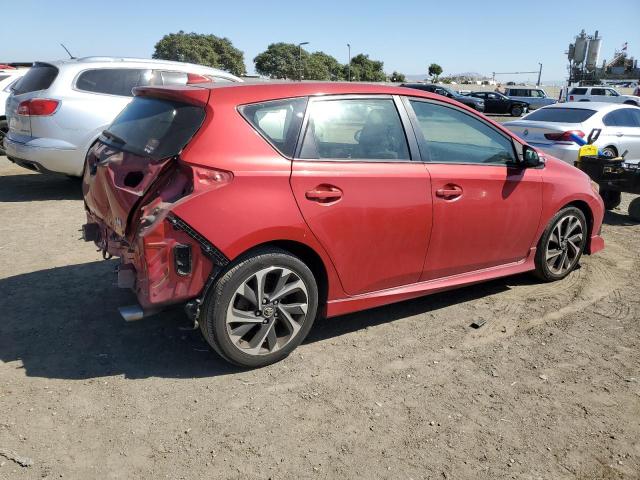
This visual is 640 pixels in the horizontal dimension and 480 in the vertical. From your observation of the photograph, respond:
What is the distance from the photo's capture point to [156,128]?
329 cm

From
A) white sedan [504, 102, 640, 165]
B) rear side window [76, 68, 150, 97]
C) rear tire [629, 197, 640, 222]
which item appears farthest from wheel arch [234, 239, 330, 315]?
white sedan [504, 102, 640, 165]

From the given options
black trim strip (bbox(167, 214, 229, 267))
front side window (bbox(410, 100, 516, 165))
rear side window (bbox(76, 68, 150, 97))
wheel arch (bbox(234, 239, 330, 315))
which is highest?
rear side window (bbox(76, 68, 150, 97))

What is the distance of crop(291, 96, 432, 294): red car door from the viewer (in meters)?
3.34

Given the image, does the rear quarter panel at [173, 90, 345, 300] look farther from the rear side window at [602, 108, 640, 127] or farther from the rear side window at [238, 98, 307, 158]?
the rear side window at [602, 108, 640, 127]

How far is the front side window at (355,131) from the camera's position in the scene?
340 centimetres

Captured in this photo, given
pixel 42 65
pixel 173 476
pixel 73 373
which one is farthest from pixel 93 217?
pixel 42 65

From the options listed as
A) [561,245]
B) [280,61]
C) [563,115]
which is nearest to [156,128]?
[561,245]

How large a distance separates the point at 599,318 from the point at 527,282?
82 centimetres

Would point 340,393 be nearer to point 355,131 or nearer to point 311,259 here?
point 311,259

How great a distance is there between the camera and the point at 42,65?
7562 mm

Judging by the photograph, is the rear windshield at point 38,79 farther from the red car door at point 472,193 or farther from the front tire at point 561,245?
the front tire at point 561,245

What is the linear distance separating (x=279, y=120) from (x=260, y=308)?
1179 millimetres

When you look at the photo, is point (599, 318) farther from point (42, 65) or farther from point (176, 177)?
point (42, 65)

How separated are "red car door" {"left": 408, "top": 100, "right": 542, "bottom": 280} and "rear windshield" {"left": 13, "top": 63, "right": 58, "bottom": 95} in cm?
571
